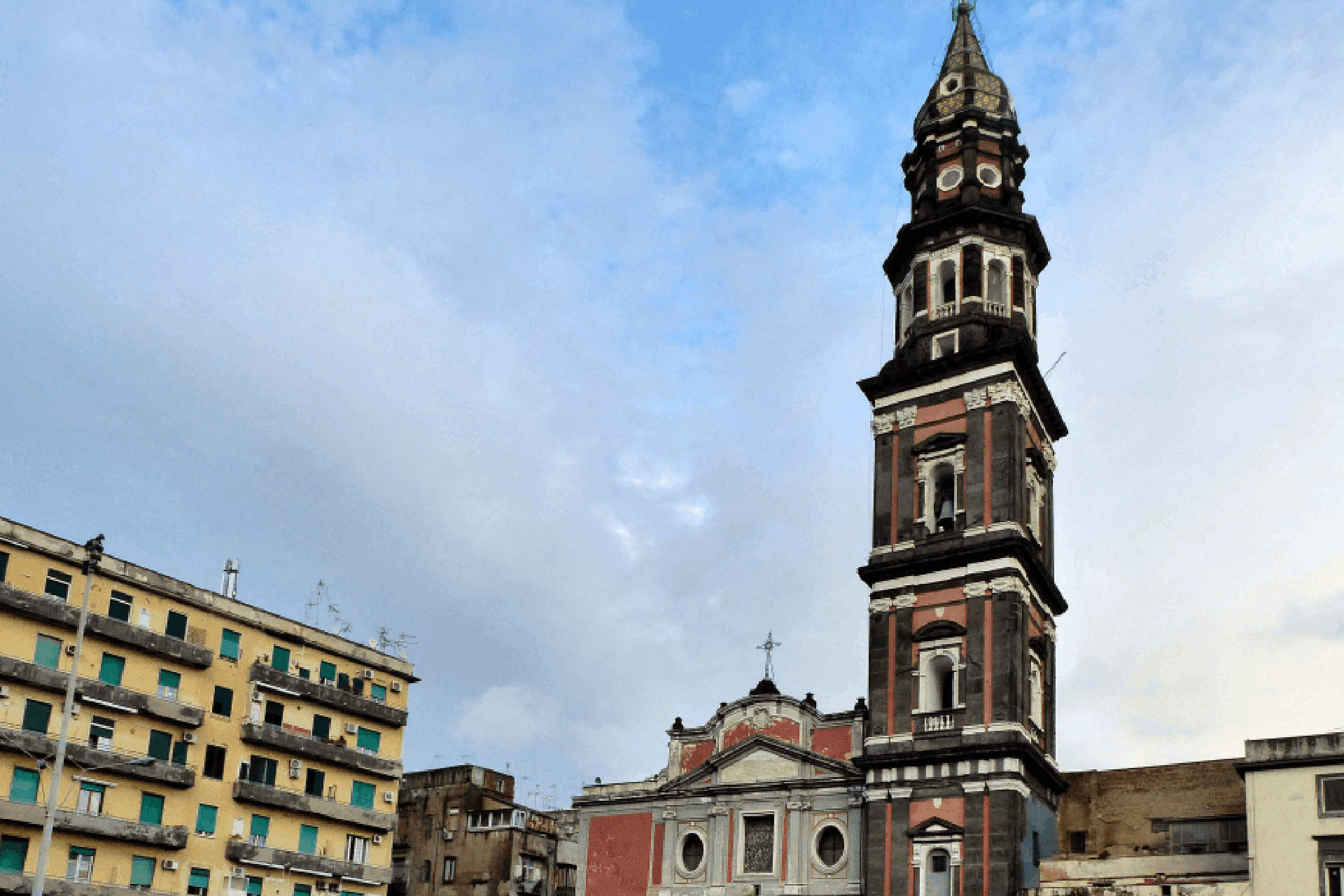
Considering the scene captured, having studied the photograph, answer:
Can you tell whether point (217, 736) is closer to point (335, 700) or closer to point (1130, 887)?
point (335, 700)

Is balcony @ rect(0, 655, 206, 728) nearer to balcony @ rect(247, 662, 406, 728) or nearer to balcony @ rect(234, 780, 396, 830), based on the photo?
balcony @ rect(247, 662, 406, 728)

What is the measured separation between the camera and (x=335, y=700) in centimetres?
5125

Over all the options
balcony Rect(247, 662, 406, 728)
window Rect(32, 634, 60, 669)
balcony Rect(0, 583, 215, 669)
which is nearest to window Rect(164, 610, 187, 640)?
balcony Rect(0, 583, 215, 669)

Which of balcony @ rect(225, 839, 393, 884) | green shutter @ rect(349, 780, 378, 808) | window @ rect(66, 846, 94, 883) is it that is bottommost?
window @ rect(66, 846, 94, 883)

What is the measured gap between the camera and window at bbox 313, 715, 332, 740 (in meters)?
50.6

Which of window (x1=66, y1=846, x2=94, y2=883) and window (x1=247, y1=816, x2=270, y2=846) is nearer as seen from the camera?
window (x1=66, y1=846, x2=94, y2=883)

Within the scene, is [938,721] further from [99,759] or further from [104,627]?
[104,627]

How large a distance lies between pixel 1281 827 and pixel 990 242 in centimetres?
2065

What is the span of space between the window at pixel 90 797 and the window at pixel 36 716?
2038 mm

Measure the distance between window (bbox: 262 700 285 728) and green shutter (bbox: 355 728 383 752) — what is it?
3.55m

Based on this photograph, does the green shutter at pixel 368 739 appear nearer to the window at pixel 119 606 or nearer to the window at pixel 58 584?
the window at pixel 119 606

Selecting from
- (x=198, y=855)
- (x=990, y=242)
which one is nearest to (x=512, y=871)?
(x=198, y=855)

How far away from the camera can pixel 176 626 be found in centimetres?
4688

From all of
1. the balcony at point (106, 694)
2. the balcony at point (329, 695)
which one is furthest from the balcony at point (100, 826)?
the balcony at point (329, 695)
